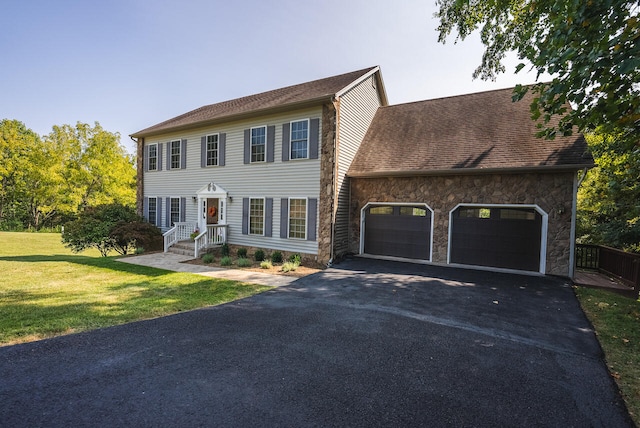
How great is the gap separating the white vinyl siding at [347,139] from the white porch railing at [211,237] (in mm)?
5678

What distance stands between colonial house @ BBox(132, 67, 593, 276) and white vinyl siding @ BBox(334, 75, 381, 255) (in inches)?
3.2

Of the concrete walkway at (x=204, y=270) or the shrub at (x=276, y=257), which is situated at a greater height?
the shrub at (x=276, y=257)

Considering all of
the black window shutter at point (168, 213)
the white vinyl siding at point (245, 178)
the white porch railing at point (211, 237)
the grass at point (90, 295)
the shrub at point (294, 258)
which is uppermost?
the white vinyl siding at point (245, 178)

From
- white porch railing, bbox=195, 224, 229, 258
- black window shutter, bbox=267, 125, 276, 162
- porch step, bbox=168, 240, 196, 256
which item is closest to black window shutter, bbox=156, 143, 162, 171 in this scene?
porch step, bbox=168, 240, 196, 256

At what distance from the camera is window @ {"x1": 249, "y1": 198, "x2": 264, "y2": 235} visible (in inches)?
502

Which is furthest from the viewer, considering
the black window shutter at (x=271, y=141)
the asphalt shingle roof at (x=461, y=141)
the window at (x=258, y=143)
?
the window at (x=258, y=143)

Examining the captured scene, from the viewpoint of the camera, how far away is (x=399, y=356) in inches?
161

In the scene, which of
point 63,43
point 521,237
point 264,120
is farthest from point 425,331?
point 63,43

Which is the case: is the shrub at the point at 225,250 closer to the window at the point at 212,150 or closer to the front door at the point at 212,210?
the front door at the point at 212,210

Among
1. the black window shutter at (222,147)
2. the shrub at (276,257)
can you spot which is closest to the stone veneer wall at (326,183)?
the shrub at (276,257)

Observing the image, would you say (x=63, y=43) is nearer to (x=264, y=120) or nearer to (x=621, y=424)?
(x=264, y=120)

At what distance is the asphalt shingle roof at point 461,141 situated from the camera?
9.57 metres

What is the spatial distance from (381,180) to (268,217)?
5190 millimetres

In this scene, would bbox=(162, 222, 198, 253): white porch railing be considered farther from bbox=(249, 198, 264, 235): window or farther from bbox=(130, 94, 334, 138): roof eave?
bbox=(130, 94, 334, 138): roof eave
